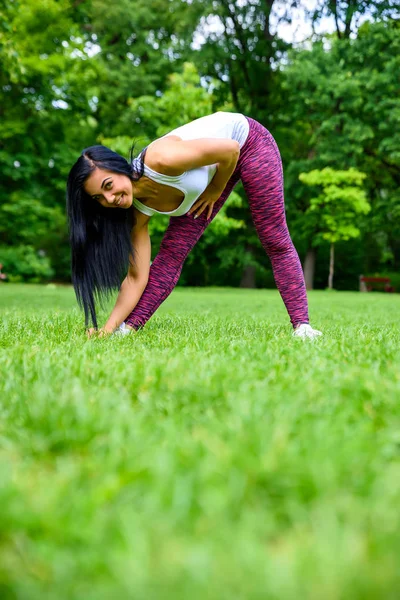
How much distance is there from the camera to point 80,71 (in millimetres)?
20234

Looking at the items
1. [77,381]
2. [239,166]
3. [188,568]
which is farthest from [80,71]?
[188,568]

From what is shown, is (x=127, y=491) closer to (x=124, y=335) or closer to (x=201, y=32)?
(x=124, y=335)

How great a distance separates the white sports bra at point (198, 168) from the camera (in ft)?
11.5

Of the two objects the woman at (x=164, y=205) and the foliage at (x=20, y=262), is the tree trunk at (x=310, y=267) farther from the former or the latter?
the woman at (x=164, y=205)

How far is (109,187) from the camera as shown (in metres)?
3.42

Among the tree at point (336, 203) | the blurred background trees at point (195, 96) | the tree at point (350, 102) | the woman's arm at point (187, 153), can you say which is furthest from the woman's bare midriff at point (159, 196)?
the tree at point (350, 102)

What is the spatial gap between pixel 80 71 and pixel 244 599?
2150 cm

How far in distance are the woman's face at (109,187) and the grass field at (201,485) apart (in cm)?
151

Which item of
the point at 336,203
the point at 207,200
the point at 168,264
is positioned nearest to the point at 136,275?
the point at 168,264

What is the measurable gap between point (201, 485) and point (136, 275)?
112 inches

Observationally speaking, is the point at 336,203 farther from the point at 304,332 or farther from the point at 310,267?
the point at 304,332

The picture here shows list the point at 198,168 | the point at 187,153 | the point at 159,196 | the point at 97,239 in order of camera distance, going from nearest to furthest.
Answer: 1. the point at 187,153
2. the point at 198,168
3. the point at 159,196
4. the point at 97,239

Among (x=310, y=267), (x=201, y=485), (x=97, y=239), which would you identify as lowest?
(x=201, y=485)

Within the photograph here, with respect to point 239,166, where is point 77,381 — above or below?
below
